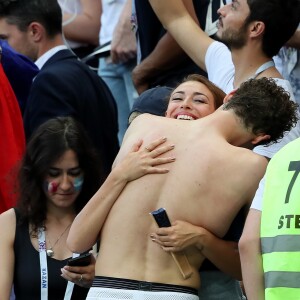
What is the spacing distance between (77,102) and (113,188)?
1874 mm

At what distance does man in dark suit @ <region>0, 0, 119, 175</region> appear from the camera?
6.56 meters

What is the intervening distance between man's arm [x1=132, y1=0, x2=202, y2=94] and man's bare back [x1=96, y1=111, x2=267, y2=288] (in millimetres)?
2111

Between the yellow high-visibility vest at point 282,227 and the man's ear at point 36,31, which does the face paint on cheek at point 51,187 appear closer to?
the yellow high-visibility vest at point 282,227

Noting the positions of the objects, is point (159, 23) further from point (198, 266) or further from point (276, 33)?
point (198, 266)

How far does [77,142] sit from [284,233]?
2083 millimetres

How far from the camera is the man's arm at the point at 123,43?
7.44 m

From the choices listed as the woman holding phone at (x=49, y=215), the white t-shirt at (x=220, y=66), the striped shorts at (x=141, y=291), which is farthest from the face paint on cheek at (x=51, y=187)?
the white t-shirt at (x=220, y=66)

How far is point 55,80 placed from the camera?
6.59m

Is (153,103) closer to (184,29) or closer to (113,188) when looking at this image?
(113,188)

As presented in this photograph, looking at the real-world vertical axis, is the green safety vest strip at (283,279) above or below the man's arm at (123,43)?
below

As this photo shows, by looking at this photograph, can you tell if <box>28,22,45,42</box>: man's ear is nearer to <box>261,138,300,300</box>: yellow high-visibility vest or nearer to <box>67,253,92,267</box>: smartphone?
<box>67,253,92,267</box>: smartphone

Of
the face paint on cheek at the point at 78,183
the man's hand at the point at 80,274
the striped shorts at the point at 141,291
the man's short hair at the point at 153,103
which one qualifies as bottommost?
the man's hand at the point at 80,274

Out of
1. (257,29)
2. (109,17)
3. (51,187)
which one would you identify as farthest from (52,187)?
(109,17)

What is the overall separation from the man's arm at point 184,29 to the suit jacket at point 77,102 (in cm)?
59
